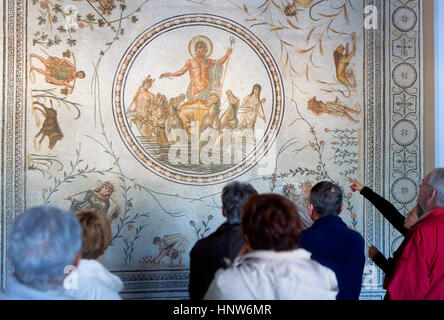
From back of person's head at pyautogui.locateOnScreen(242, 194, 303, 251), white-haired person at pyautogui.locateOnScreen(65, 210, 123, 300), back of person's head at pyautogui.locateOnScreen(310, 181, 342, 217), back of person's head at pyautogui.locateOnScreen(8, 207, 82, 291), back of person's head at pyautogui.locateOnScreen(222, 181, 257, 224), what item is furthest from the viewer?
back of person's head at pyautogui.locateOnScreen(310, 181, 342, 217)

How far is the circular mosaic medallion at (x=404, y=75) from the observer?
18.6ft

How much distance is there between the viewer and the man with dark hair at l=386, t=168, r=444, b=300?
2889 mm

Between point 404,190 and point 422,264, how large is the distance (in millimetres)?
2913

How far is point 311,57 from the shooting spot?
5.57 meters

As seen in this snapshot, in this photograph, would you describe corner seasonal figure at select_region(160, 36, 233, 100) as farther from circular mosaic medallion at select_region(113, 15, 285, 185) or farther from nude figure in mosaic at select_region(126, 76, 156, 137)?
nude figure in mosaic at select_region(126, 76, 156, 137)

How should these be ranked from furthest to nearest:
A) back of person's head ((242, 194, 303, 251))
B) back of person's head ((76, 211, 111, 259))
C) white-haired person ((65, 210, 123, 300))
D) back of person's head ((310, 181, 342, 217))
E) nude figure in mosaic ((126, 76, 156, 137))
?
1. nude figure in mosaic ((126, 76, 156, 137))
2. back of person's head ((310, 181, 342, 217))
3. back of person's head ((76, 211, 111, 259))
4. white-haired person ((65, 210, 123, 300))
5. back of person's head ((242, 194, 303, 251))

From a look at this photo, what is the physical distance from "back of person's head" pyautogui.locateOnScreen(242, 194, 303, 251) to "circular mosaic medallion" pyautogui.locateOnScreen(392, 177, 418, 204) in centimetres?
396

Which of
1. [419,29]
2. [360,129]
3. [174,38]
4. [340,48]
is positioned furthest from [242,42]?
[419,29]

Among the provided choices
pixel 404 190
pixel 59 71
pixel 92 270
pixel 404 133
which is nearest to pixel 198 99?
pixel 59 71

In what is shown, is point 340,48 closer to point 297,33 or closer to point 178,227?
point 297,33

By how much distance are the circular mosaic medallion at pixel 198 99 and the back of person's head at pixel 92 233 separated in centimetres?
276

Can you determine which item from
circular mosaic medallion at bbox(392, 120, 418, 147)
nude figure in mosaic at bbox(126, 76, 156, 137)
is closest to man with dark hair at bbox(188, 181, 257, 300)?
nude figure in mosaic at bbox(126, 76, 156, 137)

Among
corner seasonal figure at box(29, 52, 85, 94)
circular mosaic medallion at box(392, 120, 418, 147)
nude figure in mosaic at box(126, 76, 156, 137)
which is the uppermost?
corner seasonal figure at box(29, 52, 85, 94)

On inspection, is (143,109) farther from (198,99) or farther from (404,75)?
(404,75)
